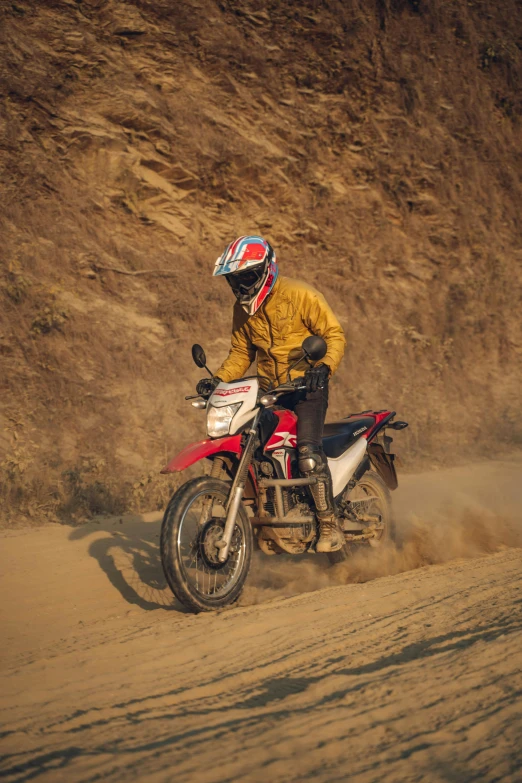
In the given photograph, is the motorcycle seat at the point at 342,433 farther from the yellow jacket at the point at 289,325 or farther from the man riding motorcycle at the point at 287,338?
the yellow jacket at the point at 289,325

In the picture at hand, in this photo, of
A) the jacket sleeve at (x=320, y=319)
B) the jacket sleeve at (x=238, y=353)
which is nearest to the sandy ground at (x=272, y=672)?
the jacket sleeve at (x=238, y=353)

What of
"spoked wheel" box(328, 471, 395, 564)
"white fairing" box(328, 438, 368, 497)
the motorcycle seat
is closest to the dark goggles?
the motorcycle seat

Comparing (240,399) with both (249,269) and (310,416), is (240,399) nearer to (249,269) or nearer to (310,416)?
(310,416)

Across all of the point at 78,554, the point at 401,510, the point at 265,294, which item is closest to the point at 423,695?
the point at 265,294

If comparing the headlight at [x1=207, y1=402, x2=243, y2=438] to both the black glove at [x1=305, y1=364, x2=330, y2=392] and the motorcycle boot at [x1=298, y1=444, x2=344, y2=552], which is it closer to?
the black glove at [x1=305, y1=364, x2=330, y2=392]

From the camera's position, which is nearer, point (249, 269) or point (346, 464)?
point (249, 269)

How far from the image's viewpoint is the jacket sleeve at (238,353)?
5.77 m

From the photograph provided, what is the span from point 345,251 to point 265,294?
33.1ft

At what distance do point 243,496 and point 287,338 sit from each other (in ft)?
4.28

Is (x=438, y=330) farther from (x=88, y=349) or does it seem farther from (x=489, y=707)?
(x=489, y=707)

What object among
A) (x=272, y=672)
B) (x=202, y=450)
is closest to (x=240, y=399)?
(x=202, y=450)

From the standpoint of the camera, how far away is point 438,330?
15531mm

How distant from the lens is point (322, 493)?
5.21m

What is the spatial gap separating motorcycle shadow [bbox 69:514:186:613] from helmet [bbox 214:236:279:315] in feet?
7.44
